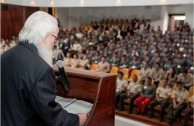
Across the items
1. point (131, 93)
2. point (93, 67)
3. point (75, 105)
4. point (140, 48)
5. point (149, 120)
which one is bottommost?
point (149, 120)

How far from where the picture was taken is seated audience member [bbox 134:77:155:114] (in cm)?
462

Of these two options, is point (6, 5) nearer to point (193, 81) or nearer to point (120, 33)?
point (120, 33)

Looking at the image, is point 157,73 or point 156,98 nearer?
point 156,98

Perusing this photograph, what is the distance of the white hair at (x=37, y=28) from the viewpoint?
0.97m

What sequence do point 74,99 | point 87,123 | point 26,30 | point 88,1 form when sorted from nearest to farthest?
point 26,30 < point 87,123 < point 74,99 < point 88,1

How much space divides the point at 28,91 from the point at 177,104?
3.80m

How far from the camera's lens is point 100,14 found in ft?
40.4

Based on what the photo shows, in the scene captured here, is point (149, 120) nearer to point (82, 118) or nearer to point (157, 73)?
point (157, 73)

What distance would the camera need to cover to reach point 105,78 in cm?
120

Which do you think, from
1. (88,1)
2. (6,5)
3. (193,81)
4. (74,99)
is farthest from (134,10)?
(74,99)

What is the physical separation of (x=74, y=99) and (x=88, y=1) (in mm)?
7652

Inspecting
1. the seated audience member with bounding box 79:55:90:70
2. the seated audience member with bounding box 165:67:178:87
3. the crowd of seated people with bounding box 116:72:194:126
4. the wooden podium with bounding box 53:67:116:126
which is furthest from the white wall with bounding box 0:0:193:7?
the wooden podium with bounding box 53:67:116:126

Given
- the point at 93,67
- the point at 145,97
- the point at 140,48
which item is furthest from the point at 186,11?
the point at 145,97

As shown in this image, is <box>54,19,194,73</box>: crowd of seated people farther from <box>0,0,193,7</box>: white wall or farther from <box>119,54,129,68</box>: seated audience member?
<box>0,0,193,7</box>: white wall
